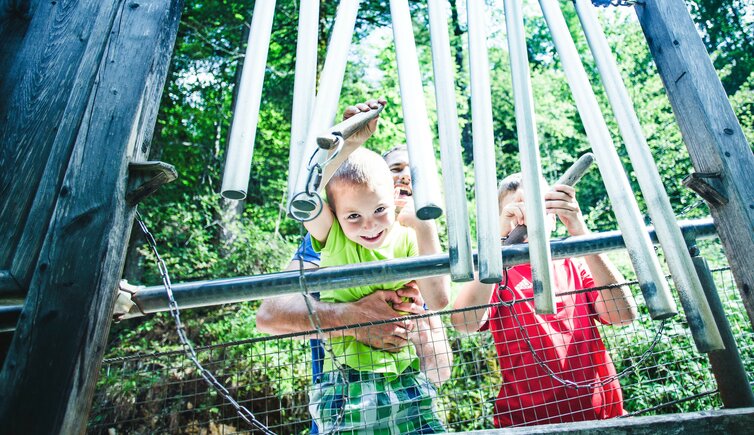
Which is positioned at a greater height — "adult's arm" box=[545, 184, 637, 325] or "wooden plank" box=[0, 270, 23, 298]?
"adult's arm" box=[545, 184, 637, 325]

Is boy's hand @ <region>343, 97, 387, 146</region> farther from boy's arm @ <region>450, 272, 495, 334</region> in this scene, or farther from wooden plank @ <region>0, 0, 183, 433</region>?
boy's arm @ <region>450, 272, 495, 334</region>

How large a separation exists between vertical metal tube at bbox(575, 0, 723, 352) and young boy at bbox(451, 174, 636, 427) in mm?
635

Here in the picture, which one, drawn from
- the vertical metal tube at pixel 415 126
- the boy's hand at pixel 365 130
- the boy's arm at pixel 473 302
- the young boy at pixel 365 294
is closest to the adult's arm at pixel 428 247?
the young boy at pixel 365 294

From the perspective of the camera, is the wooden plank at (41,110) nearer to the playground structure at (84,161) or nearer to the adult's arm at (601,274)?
the playground structure at (84,161)

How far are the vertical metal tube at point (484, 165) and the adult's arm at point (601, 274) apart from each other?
809mm

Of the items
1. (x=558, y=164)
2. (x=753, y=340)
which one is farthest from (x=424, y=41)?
(x=753, y=340)

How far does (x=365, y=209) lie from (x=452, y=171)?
669 mm

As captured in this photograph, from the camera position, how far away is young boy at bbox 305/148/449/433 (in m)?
1.68

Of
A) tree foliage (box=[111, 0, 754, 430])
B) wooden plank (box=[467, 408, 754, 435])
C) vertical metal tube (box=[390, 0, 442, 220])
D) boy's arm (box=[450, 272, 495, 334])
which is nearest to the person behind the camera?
vertical metal tube (box=[390, 0, 442, 220])

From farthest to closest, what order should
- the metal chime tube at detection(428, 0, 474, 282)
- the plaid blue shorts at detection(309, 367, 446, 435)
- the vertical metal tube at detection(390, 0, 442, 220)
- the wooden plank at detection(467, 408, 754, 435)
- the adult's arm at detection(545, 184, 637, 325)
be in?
the adult's arm at detection(545, 184, 637, 325)
the plaid blue shorts at detection(309, 367, 446, 435)
the wooden plank at detection(467, 408, 754, 435)
the metal chime tube at detection(428, 0, 474, 282)
the vertical metal tube at detection(390, 0, 442, 220)

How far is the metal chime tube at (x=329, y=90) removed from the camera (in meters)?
1.00

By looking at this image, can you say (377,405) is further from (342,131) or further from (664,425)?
(342,131)

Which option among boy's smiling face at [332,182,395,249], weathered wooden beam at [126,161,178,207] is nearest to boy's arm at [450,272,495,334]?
boy's smiling face at [332,182,395,249]

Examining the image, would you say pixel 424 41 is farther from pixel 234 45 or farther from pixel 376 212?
pixel 376 212
